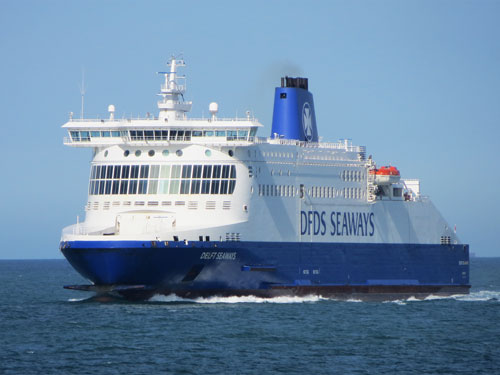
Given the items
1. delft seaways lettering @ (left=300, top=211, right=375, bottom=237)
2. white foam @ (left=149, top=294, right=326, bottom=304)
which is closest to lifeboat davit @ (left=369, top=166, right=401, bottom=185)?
delft seaways lettering @ (left=300, top=211, right=375, bottom=237)

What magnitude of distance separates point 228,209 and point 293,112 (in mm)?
9434

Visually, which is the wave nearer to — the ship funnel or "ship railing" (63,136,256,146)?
the ship funnel

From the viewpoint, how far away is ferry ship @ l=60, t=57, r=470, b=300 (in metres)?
44.2

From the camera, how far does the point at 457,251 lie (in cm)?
5972

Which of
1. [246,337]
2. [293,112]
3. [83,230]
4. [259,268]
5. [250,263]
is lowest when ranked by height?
[246,337]

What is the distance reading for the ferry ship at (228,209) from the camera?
4416 cm

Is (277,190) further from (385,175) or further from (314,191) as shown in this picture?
(385,175)

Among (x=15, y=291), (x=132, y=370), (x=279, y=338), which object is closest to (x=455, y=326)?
(x=279, y=338)

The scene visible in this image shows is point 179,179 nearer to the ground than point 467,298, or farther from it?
farther from it

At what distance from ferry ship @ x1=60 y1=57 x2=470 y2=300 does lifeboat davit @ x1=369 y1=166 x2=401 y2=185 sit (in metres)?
0.06

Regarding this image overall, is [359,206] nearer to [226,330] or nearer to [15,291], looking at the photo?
[226,330]

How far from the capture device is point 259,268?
1838 inches

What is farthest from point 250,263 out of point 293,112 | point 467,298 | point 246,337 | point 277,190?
point 467,298

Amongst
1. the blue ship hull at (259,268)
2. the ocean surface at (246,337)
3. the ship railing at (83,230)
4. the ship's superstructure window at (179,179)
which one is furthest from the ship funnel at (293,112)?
the ship railing at (83,230)
